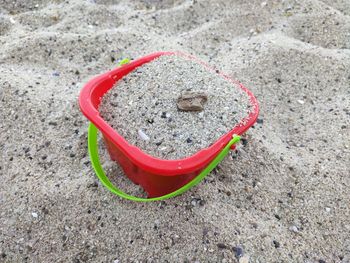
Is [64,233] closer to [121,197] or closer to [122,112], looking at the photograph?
[121,197]

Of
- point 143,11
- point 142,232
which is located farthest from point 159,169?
point 143,11

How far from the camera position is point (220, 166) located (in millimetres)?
1251

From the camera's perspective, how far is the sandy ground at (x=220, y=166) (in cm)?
110

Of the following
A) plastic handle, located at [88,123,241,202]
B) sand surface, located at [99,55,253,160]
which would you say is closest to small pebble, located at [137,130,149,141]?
sand surface, located at [99,55,253,160]

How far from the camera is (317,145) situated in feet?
4.51

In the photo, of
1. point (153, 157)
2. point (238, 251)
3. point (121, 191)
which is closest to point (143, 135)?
point (153, 157)

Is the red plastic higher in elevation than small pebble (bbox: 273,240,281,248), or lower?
higher

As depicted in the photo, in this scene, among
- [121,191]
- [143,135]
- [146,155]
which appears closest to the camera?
[146,155]

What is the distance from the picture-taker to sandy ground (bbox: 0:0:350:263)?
1.10 m

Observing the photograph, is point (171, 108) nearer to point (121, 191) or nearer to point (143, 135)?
point (143, 135)

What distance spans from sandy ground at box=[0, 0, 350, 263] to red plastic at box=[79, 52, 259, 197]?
8 cm

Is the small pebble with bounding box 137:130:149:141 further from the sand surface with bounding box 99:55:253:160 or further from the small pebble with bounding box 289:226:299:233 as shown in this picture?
the small pebble with bounding box 289:226:299:233

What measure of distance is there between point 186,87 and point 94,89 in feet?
0.89

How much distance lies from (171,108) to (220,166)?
0.27 m
